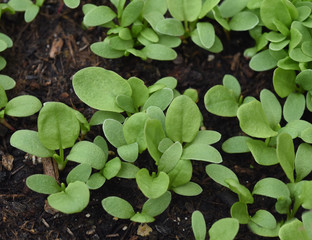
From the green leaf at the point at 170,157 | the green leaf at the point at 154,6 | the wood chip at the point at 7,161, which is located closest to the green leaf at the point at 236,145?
the green leaf at the point at 170,157

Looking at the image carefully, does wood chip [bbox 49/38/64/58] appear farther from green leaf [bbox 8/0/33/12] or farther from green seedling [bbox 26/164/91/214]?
green seedling [bbox 26/164/91/214]

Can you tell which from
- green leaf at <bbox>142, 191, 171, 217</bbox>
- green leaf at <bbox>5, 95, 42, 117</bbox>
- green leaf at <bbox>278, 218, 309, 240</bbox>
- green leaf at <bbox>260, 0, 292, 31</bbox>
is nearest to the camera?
green leaf at <bbox>278, 218, 309, 240</bbox>

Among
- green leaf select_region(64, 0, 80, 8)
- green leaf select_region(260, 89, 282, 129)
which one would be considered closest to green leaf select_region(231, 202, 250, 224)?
green leaf select_region(260, 89, 282, 129)

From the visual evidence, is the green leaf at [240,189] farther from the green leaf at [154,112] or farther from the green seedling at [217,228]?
the green leaf at [154,112]

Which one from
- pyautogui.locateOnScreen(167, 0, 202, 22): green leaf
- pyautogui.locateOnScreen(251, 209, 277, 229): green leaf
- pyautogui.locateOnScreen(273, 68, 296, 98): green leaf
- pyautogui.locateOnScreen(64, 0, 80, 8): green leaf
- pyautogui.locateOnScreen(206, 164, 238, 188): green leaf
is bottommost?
pyautogui.locateOnScreen(251, 209, 277, 229): green leaf

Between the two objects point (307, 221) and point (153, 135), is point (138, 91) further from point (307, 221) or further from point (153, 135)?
point (307, 221)
